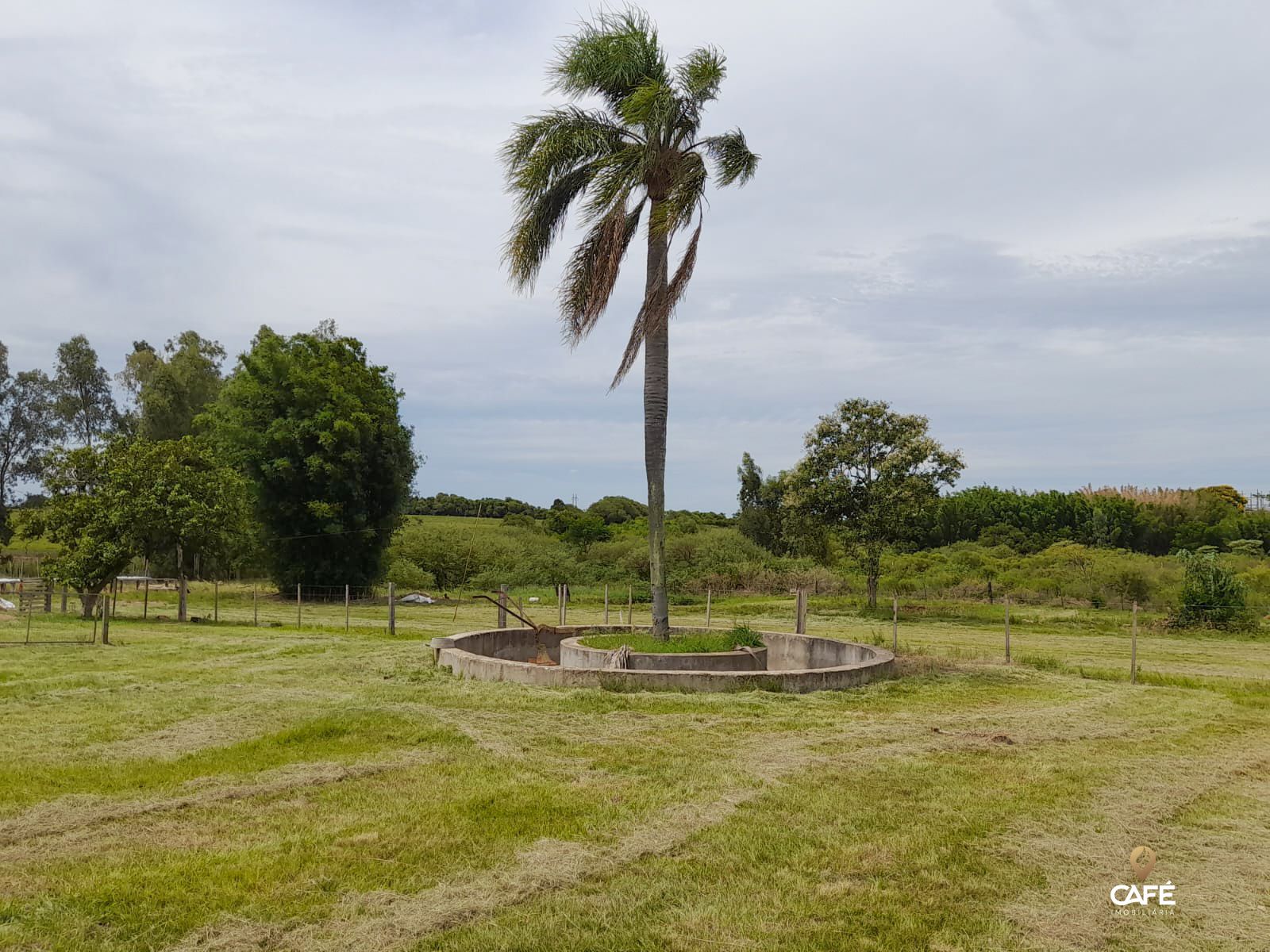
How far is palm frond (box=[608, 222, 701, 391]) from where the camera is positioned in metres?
13.6

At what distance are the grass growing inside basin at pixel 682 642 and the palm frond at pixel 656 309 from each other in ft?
12.0

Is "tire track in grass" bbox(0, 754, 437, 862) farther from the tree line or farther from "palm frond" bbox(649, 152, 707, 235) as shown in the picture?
the tree line

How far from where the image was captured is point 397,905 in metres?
4.58

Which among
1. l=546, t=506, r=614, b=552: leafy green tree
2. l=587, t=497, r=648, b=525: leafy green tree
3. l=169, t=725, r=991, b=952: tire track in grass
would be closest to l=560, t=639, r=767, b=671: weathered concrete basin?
l=169, t=725, r=991, b=952: tire track in grass

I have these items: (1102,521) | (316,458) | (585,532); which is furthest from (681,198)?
(585,532)

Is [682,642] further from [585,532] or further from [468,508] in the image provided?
[468,508]

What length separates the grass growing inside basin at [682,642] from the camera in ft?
43.1

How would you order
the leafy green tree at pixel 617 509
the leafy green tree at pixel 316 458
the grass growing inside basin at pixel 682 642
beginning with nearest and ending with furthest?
the grass growing inside basin at pixel 682 642
the leafy green tree at pixel 316 458
the leafy green tree at pixel 617 509

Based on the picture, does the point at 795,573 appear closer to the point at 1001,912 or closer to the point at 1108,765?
the point at 1108,765

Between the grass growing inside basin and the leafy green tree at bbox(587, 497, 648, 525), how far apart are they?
66.5 m

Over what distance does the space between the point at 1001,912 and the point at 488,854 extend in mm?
2701

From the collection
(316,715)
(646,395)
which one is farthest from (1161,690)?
(316,715)

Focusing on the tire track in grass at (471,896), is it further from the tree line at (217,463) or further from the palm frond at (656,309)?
the tree line at (217,463)

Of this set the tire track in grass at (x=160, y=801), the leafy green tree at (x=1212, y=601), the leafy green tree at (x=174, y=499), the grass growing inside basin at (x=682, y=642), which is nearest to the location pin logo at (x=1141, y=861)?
the tire track in grass at (x=160, y=801)
